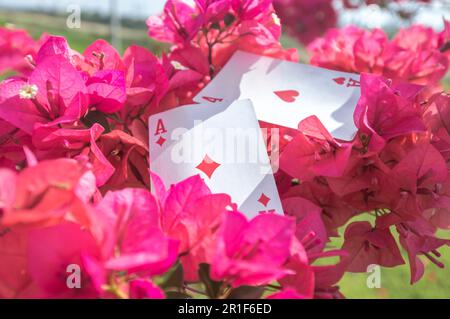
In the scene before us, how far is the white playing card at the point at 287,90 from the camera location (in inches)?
21.7

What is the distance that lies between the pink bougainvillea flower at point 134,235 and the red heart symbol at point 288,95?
0.28m

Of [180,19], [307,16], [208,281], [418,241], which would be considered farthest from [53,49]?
[307,16]

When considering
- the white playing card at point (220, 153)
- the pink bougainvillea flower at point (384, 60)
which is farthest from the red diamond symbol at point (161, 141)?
the pink bougainvillea flower at point (384, 60)

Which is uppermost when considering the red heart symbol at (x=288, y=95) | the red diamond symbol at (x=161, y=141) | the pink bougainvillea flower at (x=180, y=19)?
the pink bougainvillea flower at (x=180, y=19)

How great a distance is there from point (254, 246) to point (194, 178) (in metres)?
0.09

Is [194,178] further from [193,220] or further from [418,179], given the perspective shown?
[418,179]

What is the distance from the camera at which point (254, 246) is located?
327mm

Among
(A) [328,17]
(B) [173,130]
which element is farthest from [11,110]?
(A) [328,17]

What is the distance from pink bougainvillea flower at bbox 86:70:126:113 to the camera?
48cm

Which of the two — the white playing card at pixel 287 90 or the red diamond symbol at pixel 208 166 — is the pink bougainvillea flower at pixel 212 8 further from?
the red diamond symbol at pixel 208 166

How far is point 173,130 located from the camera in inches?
19.7

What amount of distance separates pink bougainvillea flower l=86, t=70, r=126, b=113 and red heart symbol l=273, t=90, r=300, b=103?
0.19 metres

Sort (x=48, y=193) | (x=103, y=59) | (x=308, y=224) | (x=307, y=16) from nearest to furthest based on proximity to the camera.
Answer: (x=48, y=193), (x=308, y=224), (x=103, y=59), (x=307, y=16)

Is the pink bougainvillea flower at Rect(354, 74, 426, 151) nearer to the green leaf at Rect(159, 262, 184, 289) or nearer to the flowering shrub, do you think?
the flowering shrub
